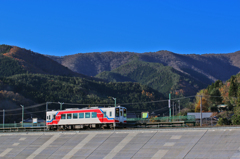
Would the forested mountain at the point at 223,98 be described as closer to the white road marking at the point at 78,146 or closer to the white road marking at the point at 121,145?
the white road marking at the point at 121,145

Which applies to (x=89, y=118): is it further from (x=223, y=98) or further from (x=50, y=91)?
(x=50, y=91)

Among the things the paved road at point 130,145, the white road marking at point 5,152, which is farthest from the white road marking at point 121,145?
the white road marking at point 5,152

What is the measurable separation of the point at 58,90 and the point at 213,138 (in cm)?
15426

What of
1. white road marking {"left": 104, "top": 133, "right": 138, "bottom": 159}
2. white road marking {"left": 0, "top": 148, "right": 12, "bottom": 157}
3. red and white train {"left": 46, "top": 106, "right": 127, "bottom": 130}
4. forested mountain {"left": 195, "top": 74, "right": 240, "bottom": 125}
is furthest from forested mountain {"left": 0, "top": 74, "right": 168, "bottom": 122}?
white road marking {"left": 104, "top": 133, "right": 138, "bottom": 159}

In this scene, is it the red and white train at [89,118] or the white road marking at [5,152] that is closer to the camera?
the white road marking at [5,152]

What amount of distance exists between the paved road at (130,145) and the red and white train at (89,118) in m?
5.61

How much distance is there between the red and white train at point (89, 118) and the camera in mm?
47312

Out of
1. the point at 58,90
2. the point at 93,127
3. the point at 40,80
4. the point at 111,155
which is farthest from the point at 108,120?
the point at 40,80

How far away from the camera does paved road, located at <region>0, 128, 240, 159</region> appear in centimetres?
2931

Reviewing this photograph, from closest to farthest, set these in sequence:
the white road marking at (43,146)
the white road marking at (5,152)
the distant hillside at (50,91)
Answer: the white road marking at (43,146) < the white road marking at (5,152) < the distant hillside at (50,91)

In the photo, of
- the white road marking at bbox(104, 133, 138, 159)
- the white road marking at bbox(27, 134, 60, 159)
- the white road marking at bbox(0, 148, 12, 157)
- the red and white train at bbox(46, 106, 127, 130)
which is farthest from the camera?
the red and white train at bbox(46, 106, 127, 130)

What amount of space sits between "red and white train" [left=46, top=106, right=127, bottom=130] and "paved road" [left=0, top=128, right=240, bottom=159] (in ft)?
18.4

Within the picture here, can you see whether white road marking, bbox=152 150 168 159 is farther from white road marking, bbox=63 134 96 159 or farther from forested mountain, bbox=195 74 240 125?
forested mountain, bbox=195 74 240 125

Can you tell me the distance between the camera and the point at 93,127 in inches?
1925
